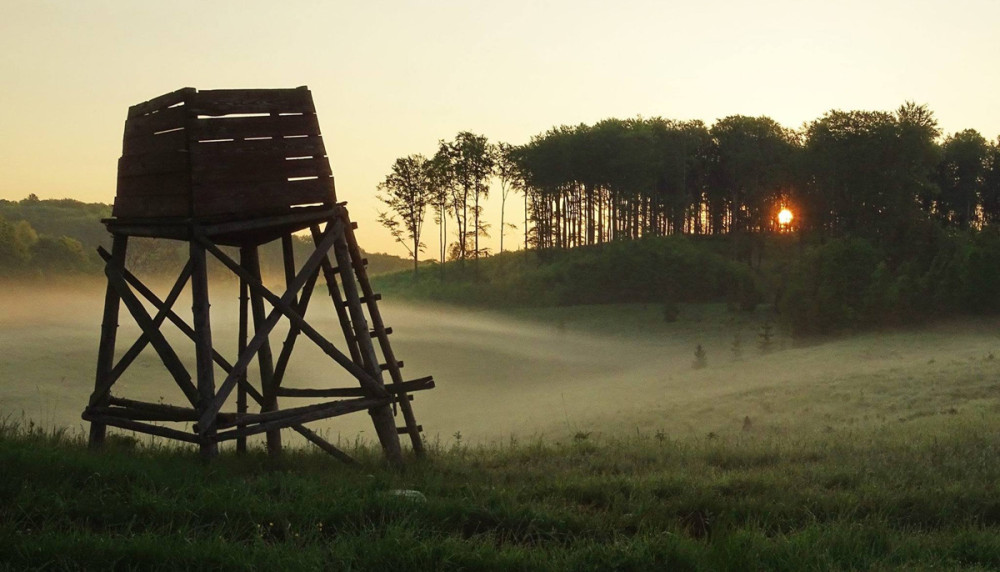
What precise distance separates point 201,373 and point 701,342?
44.3 m

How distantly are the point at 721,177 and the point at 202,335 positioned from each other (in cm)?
7963

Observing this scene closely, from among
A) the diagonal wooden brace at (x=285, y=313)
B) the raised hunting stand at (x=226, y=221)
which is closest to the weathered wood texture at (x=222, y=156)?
the raised hunting stand at (x=226, y=221)

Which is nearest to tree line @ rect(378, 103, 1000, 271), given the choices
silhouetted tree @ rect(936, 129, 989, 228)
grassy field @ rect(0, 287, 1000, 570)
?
silhouetted tree @ rect(936, 129, 989, 228)

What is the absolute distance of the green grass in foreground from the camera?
673 cm

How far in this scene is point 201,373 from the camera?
10758mm

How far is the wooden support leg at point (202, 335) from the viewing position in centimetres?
1066

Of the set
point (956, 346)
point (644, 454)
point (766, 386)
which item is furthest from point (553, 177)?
point (644, 454)

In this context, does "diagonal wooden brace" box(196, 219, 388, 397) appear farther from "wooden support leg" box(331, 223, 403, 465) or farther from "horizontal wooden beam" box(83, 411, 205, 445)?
"horizontal wooden beam" box(83, 411, 205, 445)

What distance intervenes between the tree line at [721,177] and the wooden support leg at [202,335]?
60156 millimetres

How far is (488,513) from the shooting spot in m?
8.04

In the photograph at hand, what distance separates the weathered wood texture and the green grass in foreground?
10.2 ft

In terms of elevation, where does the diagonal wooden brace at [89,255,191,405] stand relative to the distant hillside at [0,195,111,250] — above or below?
below

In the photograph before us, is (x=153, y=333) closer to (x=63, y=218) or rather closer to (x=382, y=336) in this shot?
(x=382, y=336)

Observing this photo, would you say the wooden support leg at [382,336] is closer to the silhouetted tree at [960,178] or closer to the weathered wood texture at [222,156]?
the weathered wood texture at [222,156]
